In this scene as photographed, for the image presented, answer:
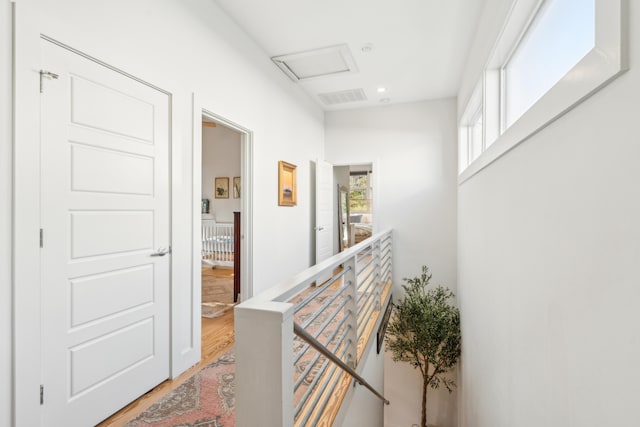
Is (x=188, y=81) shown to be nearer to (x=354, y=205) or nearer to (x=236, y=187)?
(x=236, y=187)

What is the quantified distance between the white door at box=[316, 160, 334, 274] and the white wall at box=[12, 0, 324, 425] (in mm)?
561

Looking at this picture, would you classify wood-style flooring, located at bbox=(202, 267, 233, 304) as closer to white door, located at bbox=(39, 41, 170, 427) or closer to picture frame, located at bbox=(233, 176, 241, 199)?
picture frame, located at bbox=(233, 176, 241, 199)

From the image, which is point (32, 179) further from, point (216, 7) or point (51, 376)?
point (216, 7)

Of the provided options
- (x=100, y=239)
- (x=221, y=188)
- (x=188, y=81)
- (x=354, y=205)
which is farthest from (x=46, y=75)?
(x=354, y=205)

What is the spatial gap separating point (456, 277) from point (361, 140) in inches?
98.6

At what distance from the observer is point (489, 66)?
2.40 m

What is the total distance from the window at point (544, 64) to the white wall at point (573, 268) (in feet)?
0.15

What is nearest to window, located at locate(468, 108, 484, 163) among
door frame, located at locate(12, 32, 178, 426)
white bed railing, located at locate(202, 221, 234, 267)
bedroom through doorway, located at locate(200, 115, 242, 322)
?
door frame, located at locate(12, 32, 178, 426)

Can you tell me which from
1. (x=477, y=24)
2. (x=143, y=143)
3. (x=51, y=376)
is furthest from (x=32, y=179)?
(x=477, y=24)

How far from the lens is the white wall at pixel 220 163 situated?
21.2 ft

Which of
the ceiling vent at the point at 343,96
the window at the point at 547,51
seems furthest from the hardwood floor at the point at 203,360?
the ceiling vent at the point at 343,96

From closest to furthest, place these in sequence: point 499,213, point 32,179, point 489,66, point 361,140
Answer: point 32,179 → point 499,213 → point 489,66 → point 361,140

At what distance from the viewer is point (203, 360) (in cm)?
233

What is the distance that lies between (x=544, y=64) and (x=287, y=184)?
2.73 metres
